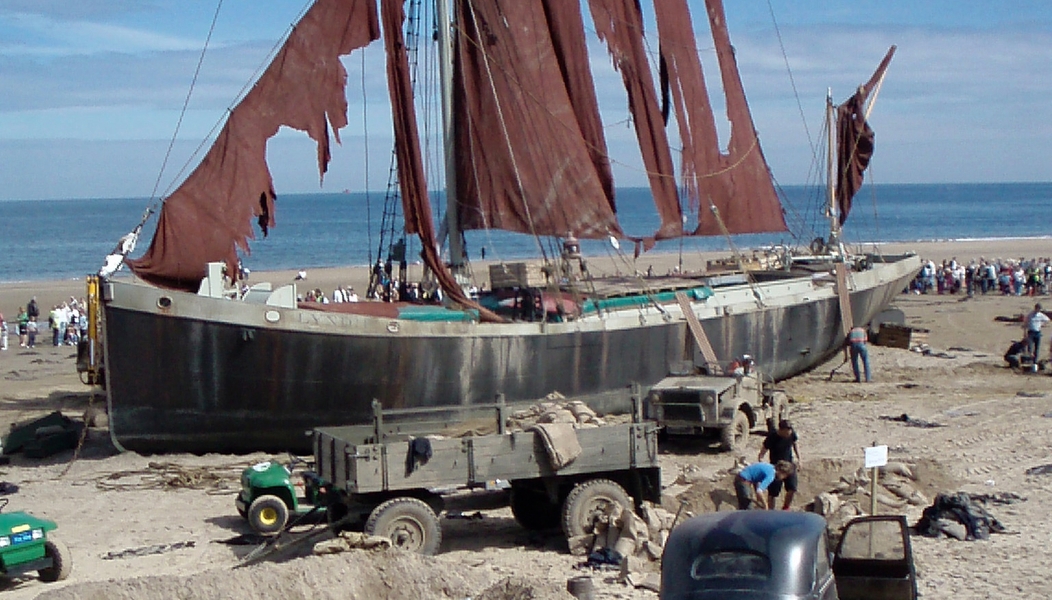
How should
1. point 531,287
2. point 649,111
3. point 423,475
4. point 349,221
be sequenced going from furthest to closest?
point 349,221 → point 649,111 → point 531,287 → point 423,475

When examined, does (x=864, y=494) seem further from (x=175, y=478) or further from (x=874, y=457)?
(x=175, y=478)

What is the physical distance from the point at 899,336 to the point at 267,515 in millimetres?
21920

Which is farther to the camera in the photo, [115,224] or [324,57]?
[115,224]

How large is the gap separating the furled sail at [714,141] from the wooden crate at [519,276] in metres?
10.4

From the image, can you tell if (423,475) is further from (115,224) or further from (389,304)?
(115,224)

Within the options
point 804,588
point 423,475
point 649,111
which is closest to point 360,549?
point 423,475

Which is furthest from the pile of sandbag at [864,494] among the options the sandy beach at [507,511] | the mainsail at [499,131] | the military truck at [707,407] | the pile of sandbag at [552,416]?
the mainsail at [499,131]

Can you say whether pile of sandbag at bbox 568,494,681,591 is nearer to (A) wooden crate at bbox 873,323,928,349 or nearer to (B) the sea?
(A) wooden crate at bbox 873,323,928,349

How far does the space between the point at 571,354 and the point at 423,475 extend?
10164 mm

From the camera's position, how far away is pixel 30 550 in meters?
13.2

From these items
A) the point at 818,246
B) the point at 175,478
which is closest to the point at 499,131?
the point at 175,478

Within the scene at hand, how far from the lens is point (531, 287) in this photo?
2472 centimetres

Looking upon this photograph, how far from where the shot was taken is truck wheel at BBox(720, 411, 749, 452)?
19.6 meters

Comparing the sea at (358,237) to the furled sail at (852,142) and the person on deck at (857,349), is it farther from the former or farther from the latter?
the person on deck at (857,349)
